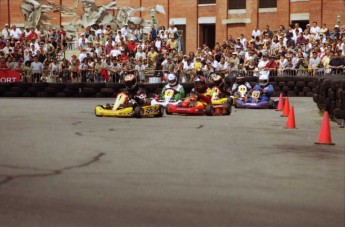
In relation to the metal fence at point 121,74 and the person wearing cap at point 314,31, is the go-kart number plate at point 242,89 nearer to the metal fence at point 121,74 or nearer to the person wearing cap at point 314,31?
the metal fence at point 121,74

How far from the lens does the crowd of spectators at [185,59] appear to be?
95.9ft

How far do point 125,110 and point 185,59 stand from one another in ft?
38.5

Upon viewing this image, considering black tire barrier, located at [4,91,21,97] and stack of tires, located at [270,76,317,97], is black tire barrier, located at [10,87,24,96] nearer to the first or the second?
black tire barrier, located at [4,91,21,97]

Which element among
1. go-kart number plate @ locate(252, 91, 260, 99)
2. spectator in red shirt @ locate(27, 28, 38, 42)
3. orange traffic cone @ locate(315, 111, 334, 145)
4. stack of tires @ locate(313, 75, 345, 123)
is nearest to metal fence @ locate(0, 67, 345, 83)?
spectator in red shirt @ locate(27, 28, 38, 42)

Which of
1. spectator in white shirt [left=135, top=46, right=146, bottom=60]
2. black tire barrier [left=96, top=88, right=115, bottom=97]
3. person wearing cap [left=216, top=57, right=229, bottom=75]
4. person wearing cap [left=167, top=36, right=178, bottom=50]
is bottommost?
black tire barrier [left=96, top=88, right=115, bottom=97]

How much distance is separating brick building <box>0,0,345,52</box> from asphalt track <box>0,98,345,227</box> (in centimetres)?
2335

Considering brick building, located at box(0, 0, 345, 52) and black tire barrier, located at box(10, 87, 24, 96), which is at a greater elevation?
brick building, located at box(0, 0, 345, 52)

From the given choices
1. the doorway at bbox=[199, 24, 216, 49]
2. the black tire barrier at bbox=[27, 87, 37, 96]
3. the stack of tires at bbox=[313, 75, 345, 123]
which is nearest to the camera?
the stack of tires at bbox=[313, 75, 345, 123]

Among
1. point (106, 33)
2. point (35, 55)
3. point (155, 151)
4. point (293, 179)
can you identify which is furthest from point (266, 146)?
point (106, 33)

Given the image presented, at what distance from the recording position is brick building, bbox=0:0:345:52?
125 ft

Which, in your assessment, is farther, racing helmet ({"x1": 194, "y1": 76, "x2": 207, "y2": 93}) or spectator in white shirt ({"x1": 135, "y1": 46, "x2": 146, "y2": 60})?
spectator in white shirt ({"x1": 135, "y1": 46, "x2": 146, "y2": 60})

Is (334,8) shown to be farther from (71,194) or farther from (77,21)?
(71,194)

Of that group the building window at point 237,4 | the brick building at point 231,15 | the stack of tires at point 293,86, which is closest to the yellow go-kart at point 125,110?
the stack of tires at point 293,86

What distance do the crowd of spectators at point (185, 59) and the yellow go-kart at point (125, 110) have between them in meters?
9.10
